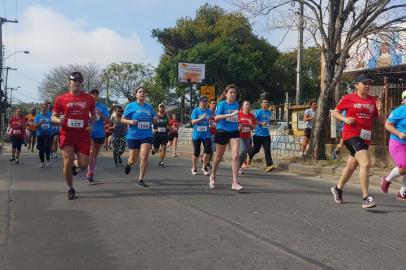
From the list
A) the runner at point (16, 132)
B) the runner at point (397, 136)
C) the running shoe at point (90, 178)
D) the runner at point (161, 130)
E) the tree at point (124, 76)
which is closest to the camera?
the runner at point (397, 136)

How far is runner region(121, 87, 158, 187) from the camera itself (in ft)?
32.0

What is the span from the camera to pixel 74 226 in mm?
6461

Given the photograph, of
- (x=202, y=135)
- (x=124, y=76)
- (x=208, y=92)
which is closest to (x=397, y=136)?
(x=202, y=135)

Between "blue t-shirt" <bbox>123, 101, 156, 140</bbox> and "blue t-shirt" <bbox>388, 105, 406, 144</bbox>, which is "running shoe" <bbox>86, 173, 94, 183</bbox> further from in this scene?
"blue t-shirt" <bbox>388, 105, 406, 144</bbox>

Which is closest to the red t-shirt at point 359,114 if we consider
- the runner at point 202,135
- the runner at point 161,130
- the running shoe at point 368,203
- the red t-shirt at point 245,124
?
the running shoe at point 368,203

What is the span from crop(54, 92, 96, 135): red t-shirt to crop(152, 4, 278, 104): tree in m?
34.8

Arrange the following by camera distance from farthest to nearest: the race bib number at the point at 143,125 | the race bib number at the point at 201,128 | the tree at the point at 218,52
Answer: the tree at the point at 218,52 → the race bib number at the point at 201,128 → the race bib number at the point at 143,125

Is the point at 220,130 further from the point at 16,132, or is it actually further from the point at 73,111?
the point at 16,132

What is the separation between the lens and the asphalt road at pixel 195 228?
5.00 metres

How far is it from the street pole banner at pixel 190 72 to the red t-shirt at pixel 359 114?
31.8 metres

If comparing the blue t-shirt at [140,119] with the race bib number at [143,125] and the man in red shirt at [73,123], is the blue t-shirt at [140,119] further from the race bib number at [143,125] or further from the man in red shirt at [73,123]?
the man in red shirt at [73,123]

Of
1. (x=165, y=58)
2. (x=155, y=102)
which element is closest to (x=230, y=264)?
(x=165, y=58)

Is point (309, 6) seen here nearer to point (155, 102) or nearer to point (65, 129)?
point (65, 129)

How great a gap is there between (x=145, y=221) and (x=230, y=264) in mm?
2089
